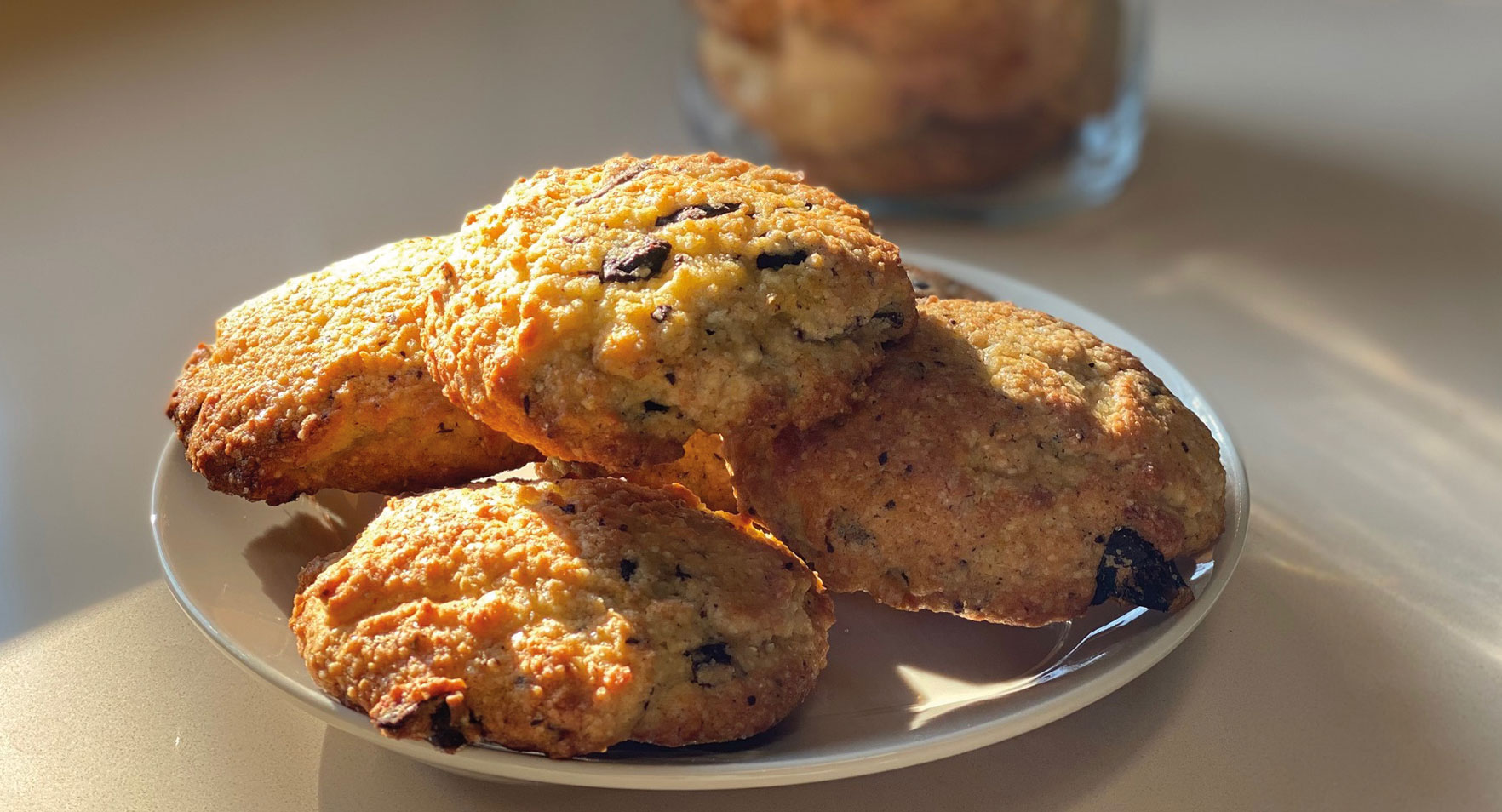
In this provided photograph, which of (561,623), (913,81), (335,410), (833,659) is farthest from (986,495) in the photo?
(913,81)

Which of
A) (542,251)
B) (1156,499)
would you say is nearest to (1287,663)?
(1156,499)

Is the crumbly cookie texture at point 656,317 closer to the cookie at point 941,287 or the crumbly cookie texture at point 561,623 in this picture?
the crumbly cookie texture at point 561,623

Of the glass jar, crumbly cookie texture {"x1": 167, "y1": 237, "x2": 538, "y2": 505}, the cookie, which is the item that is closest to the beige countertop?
the glass jar

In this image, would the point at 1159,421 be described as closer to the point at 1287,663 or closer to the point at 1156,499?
the point at 1156,499

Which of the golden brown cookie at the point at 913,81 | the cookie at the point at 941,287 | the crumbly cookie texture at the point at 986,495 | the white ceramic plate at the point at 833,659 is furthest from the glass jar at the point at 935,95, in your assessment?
the crumbly cookie texture at the point at 986,495

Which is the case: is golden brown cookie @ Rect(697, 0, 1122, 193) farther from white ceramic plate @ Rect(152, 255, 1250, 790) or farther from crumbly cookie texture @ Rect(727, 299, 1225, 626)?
crumbly cookie texture @ Rect(727, 299, 1225, 626)

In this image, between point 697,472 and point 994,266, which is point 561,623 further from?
point 994,266
